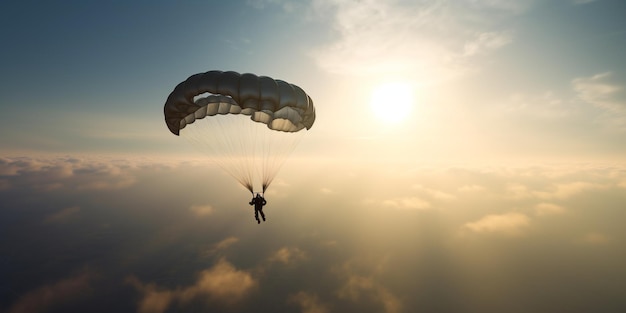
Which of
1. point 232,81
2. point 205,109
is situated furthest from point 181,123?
point 232,81

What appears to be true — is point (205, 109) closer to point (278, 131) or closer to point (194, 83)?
point (194, 83)

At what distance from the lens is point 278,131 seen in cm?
2169

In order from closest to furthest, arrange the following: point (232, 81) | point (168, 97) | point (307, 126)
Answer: point (232, 81)
point (168, 97)
point (307, 126)

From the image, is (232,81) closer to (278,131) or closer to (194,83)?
(194,83)

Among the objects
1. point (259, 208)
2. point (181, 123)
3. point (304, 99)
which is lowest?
point (259, 208)

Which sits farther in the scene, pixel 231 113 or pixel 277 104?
pixel 231 113

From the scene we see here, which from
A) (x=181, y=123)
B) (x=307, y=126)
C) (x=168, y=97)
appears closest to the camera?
(x=168, y=97)

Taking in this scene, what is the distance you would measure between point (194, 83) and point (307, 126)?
8.85 meters

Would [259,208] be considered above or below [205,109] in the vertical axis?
below

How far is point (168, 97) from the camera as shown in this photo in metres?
17.4

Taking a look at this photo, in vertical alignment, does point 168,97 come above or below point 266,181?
above

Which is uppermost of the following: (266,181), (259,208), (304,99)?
(304,99)

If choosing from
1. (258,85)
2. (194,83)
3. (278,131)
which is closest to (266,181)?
(278,131)

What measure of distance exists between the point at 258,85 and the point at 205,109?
21.6ft
